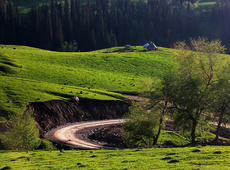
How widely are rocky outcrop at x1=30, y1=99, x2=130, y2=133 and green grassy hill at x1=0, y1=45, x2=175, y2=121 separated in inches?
75.4

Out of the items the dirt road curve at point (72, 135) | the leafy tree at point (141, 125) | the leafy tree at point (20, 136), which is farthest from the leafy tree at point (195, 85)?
the leafy tree at point (20, 136)

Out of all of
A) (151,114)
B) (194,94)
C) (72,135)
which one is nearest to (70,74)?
(72,135)

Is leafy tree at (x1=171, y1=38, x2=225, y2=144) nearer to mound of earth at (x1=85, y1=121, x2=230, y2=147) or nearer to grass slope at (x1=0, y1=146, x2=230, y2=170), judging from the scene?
mound of earth at (x1=85, y1=121, x2=230, y2=147)

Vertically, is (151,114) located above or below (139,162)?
above

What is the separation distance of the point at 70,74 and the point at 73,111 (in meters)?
27.1

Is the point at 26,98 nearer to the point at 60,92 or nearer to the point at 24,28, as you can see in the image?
the point at 60,92

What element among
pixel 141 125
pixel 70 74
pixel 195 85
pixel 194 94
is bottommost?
pixel 141 125

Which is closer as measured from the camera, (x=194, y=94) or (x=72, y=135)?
(x=194, y=94)

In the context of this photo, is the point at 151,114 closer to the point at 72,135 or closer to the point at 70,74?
the point at 72,135

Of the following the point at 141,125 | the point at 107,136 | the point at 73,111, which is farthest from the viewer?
the point at 73,111

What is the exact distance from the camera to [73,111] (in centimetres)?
5816

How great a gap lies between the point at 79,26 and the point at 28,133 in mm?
148864

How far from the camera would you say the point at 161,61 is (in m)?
111

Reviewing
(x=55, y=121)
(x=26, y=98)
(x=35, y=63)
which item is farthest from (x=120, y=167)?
(x=35, y=63)
